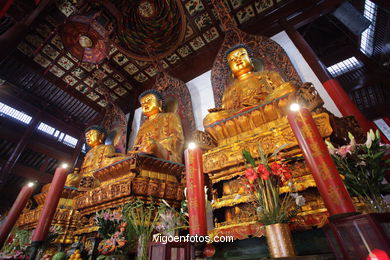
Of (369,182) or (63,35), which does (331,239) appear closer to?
(369,182)

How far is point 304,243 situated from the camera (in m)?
1.33

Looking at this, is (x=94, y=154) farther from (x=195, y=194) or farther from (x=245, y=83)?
(x=195, y=194)

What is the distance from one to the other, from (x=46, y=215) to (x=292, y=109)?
1.52 meters

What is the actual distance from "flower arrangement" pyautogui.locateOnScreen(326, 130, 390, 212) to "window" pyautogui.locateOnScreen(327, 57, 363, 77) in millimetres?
6280

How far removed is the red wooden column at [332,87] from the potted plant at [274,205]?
1791 mm

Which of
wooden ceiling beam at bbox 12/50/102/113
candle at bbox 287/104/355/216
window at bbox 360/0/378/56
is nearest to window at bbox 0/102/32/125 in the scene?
wooden ceiling beam at bbox 12/50/102/113

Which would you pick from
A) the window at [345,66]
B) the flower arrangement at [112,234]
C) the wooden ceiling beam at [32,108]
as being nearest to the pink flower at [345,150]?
the flower arrangement at [112,234]

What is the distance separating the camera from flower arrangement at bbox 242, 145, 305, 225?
1121mm

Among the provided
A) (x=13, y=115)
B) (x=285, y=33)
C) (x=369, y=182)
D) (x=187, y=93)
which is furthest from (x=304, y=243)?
(x=13, y=115)

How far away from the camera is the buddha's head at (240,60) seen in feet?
10.7

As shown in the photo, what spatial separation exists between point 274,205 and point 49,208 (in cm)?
136

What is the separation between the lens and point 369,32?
5297 mm

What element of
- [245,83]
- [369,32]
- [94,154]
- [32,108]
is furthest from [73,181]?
[369,32]

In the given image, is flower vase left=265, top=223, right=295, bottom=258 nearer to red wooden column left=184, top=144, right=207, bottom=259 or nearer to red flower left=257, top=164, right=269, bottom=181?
red flower left=257, top=164, right=269, bottom=181
